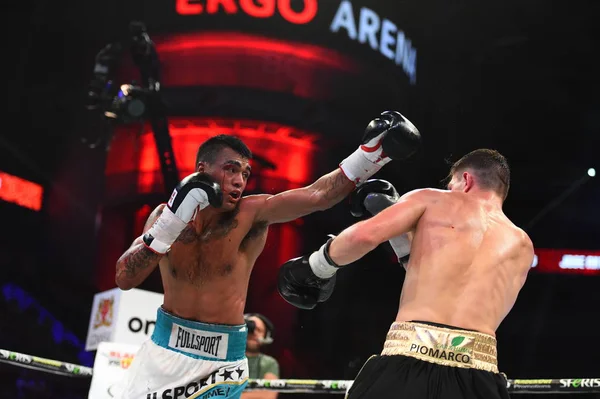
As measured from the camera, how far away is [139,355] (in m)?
2.91

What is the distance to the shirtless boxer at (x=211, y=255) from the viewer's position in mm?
2789

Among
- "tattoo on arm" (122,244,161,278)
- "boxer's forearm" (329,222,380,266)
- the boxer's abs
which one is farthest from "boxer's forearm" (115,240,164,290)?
"boxer's forearm" (329,222,380,266)

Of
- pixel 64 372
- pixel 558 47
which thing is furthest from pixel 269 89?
pixel 64 372

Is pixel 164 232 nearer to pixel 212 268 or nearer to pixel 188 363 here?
pixel 212 268

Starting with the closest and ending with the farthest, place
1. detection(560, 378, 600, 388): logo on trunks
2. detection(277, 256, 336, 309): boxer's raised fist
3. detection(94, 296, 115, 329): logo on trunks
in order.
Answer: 1. detection(277, 256, 336, 309): boxer's raised fist
2. detection(560, 378, 600, 388): logo on trunks
3. detection(94, 296, 115, 329): logo on trunks

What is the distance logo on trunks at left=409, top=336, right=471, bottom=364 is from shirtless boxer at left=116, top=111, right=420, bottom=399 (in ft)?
2.82

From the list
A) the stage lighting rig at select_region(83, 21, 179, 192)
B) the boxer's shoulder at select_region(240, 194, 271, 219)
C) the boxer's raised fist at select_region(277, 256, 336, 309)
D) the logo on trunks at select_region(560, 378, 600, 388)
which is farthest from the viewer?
the stage lighting rig at select_region(83, 21, 179, 192)

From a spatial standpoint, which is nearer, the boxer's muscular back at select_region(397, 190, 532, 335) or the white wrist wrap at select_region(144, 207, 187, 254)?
the boxer's muscular back at select_region(397, 190, 532, 335)

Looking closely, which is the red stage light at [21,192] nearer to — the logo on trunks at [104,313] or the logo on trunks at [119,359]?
the logo on trunks at [104,313]

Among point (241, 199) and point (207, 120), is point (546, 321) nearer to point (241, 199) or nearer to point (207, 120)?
point (207, 120)

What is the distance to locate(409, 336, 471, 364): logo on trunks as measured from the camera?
221 cm

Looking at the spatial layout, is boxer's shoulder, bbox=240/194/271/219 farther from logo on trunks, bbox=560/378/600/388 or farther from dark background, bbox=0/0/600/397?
dark background, bbox=0/0/600/397

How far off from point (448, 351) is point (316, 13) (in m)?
10.6

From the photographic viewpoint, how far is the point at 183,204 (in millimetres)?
2730
